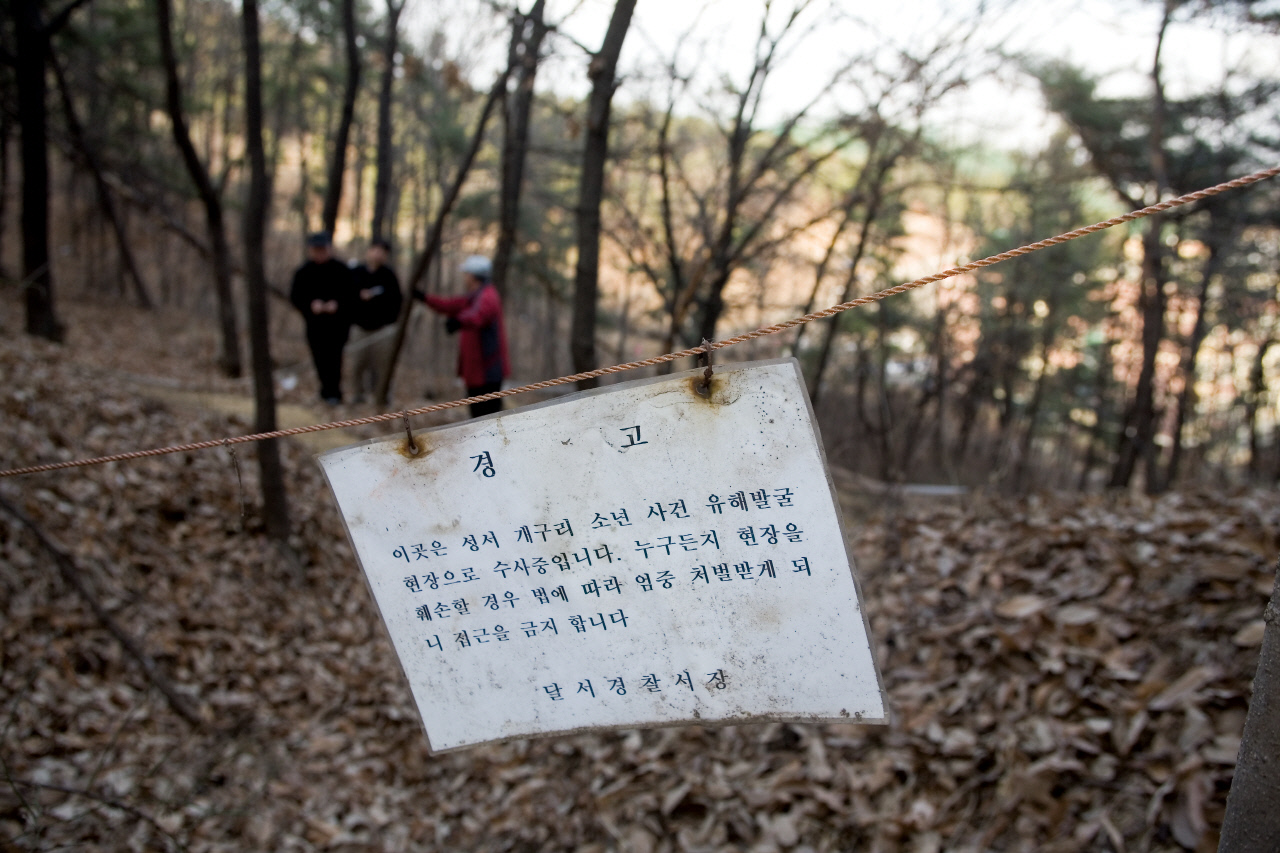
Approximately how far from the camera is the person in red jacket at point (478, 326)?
23.2 ft

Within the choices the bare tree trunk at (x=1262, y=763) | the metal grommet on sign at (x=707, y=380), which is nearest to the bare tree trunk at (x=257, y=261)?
the metal grommet on sign at (x=707, y=380)

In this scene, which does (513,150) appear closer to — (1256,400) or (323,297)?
(323,297)

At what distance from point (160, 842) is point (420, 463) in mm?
3185

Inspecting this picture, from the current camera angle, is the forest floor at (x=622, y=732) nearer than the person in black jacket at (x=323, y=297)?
Yes

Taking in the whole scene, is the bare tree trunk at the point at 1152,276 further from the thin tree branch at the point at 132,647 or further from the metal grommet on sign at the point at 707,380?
the thin tree branch at the point at 132,647

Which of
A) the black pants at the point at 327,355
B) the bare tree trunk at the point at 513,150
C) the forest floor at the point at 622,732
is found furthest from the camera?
the black pants at the point at 327,355

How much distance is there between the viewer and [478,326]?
716cm

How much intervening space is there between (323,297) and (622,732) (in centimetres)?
587

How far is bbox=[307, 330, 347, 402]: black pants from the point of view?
8.69m

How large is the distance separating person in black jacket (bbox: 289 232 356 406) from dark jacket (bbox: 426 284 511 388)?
5.98 ft

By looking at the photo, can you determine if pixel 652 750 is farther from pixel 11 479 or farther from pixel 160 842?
pixel 11 479

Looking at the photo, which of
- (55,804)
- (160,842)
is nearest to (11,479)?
(55,804)

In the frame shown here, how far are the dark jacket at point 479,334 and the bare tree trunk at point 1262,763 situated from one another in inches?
241

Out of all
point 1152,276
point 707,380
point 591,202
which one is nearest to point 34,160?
point 591,202
